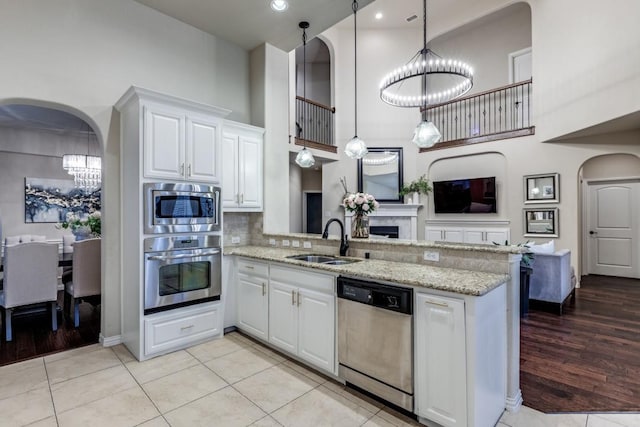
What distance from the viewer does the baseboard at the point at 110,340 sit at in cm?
322

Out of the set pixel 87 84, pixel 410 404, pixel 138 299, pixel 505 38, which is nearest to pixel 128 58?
pixel 87 84

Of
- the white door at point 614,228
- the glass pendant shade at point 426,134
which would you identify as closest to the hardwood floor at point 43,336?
the glass pendant shade at point 426,134

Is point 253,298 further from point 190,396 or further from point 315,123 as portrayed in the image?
point 315,123

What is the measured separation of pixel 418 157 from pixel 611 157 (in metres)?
3.95

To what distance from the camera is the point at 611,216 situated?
688 centimetres

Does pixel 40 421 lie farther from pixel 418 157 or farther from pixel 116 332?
pixel 418 157

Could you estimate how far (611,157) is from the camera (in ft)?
22.1

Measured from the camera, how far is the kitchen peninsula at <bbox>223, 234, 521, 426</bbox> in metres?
1.79

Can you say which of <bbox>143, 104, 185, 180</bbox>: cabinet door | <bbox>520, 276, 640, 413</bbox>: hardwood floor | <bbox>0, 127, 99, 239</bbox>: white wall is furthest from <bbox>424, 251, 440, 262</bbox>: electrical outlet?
<bbox>0, 127, 99, 239</bbox>: white wall

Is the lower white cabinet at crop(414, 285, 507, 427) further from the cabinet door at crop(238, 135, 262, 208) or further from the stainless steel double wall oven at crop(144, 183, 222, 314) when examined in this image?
the cabinet door at crop(238, 135, 262, 208)

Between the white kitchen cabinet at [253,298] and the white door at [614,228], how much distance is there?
7756 millimetres

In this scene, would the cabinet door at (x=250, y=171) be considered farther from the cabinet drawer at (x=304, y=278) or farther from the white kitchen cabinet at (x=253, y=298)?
the cabinet drawer at (x=304, y=278)

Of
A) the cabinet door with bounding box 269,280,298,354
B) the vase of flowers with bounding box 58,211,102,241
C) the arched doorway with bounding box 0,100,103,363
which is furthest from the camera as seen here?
the arched doorway with bounding box 0,100,103,363

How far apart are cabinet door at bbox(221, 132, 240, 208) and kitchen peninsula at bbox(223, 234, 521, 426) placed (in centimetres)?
Answer: 98
